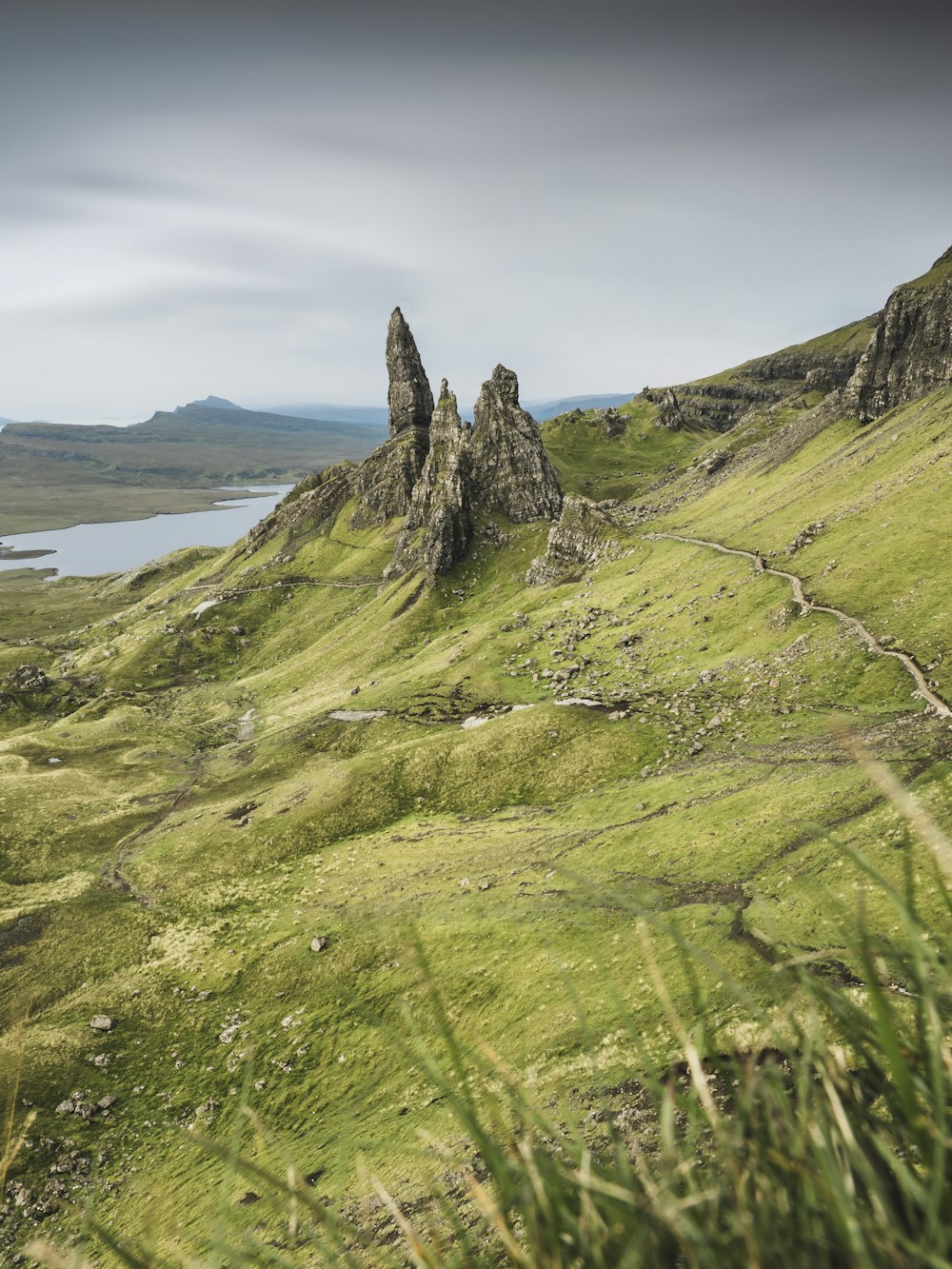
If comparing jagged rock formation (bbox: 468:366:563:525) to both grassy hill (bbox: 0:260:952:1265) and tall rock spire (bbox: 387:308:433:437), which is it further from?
tall rock spire (bbox: 387:308:433:437)

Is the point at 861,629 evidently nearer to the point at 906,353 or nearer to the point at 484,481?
the point at 906,353

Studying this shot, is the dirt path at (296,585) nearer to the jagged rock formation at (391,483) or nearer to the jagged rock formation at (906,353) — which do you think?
the jagged rock formation at (391,483)

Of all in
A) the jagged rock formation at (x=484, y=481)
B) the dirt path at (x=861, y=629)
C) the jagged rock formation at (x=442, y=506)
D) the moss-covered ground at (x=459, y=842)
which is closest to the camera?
the moss-covered ground at (x=459, y=842)

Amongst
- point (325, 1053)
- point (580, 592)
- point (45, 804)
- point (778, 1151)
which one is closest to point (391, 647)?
point (580, 592)

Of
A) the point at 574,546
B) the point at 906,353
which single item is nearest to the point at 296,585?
the point at 574,546

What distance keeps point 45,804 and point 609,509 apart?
11673cm

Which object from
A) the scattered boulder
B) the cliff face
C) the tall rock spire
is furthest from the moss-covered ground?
the tall rock spire

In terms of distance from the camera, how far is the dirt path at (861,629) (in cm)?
4116

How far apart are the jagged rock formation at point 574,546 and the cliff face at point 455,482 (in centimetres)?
1817

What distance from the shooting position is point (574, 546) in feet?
352

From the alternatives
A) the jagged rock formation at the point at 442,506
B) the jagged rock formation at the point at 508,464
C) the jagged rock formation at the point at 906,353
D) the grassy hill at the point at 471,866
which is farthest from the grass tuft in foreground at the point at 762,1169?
the jagged rock formation at the point at 508,464

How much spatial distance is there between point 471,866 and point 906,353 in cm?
11196

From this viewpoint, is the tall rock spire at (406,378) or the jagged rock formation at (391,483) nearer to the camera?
the jagged rock formation at (391,483)

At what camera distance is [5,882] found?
165ft
